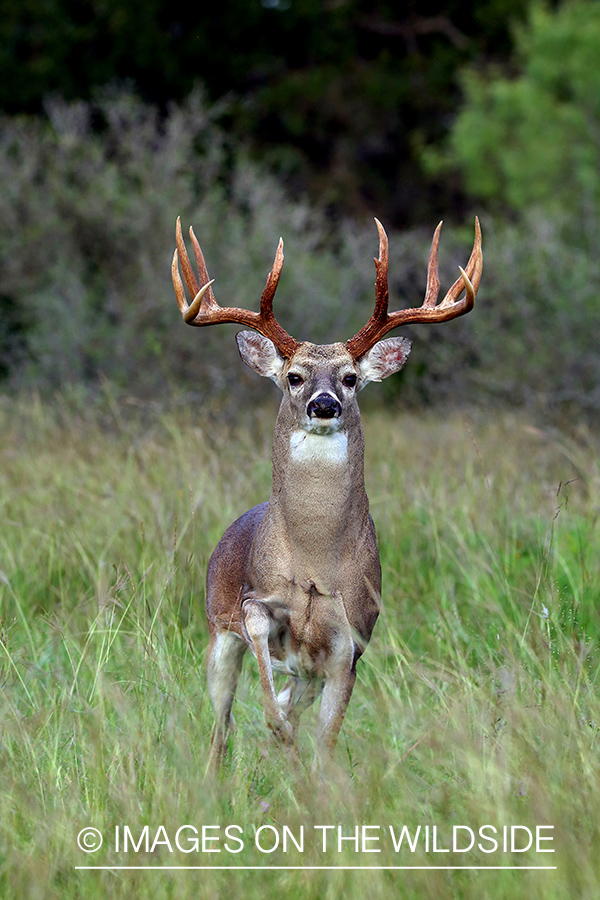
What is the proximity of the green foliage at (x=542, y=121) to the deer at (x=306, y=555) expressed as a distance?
575 inches

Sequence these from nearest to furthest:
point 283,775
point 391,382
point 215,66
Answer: point 283,775 < point 391,382 < point 215,66

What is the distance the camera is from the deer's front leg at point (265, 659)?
124 inches

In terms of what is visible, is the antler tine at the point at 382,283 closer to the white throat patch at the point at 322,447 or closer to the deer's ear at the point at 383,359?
the deer's ear at the point at 383,359

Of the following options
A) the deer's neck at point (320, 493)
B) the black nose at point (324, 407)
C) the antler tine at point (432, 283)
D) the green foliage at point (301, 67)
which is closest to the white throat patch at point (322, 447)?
the deer's neck at point (320, 493)

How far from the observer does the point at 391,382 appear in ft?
46.4

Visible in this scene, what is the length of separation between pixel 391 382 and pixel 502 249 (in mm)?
2766

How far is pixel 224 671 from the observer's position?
11.5 ft

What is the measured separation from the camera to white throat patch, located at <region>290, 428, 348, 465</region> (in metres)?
3.36

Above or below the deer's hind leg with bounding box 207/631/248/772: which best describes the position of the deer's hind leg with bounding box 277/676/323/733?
below

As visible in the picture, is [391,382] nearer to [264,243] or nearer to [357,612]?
[264,243]

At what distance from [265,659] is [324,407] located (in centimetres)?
69

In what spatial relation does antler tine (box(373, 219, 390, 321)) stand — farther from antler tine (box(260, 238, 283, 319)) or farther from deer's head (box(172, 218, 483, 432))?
antler tine (box(260, 238, 283, 319))

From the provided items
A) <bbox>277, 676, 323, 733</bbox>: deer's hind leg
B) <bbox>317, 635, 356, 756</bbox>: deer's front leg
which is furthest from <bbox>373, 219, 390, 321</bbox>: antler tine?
<bbox>277, 676, 323, 733</bbox>: deer's hind leg

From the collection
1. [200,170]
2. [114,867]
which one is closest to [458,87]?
[200,170]
